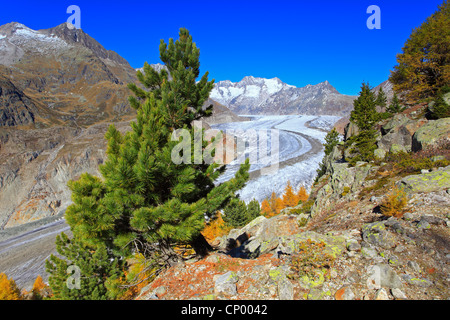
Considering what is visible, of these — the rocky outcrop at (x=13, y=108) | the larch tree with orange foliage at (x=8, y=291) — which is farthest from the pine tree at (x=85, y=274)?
the rocky outcrop at (x=13, y=108)

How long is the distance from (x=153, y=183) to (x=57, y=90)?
8460 inches

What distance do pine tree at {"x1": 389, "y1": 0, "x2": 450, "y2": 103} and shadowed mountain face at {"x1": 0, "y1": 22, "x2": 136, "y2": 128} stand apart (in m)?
143

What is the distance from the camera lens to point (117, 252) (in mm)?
6754

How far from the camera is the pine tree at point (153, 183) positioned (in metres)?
5.42

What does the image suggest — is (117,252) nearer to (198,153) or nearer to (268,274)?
(198,153)

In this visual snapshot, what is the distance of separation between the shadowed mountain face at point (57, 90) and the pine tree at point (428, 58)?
A: 143473 millimetres

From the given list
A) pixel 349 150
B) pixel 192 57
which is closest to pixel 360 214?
pixel 192 57

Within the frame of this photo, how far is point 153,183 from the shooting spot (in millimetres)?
6145

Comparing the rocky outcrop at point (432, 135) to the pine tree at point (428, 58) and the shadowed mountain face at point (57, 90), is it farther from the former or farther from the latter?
the shadowed mountain face at point (57, 90)

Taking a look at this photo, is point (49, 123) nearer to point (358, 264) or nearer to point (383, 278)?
point (358, 264)

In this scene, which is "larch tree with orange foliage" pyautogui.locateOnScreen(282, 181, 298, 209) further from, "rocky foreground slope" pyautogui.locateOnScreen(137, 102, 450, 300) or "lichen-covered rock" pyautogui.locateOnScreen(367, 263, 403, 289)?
"lichen-covered rock" pyautogui.locateOnScreen(367, 263, 403, 289)

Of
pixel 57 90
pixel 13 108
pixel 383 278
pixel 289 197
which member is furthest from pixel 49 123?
pixel 383 278

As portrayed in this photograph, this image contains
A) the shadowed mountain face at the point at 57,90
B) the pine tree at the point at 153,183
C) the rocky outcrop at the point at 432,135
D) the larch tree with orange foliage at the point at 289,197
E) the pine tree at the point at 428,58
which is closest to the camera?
the pine tree at the point at 153,183
